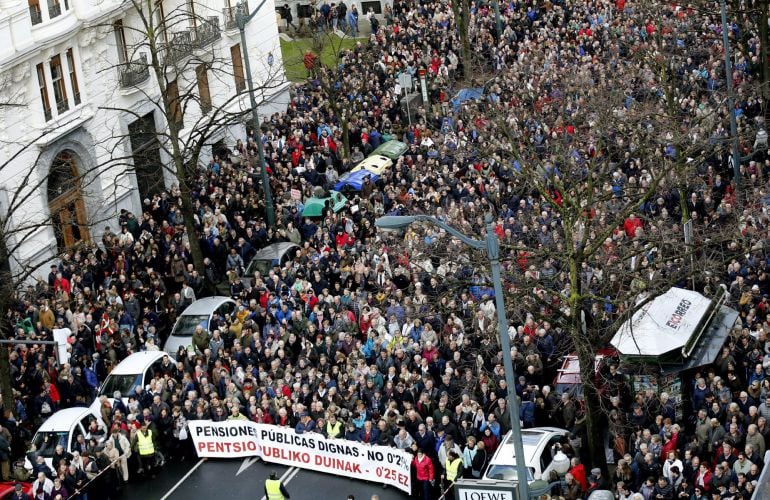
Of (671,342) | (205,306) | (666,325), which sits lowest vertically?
(205,306)

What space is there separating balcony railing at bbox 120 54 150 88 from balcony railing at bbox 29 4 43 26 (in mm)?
3842

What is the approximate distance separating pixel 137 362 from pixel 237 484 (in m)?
4.80

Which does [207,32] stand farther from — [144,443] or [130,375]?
[144,443]

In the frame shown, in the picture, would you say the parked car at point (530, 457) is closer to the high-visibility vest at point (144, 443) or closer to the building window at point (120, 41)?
the high-visibility vest at point (144, 443)

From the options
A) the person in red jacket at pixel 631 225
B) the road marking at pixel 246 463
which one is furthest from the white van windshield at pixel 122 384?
the person in red jacket at pixel 631 225

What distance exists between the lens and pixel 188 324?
3856cm

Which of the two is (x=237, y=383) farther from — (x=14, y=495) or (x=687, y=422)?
(x=687, y=422)

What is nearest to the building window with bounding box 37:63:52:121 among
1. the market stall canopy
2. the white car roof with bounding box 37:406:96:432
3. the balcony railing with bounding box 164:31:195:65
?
the balcony railing with bounding box 164:31:195:65

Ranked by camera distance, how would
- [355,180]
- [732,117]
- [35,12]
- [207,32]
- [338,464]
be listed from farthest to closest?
[207,32]
[355,180]
[35,12]
[732,117]
[338,464]

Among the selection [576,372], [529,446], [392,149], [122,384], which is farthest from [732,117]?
[122,384]

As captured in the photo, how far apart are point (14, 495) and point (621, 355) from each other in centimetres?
1283

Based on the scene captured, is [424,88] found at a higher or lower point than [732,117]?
lower

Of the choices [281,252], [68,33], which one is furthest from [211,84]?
[281,252]

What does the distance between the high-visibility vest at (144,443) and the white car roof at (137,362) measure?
8.49 ft
